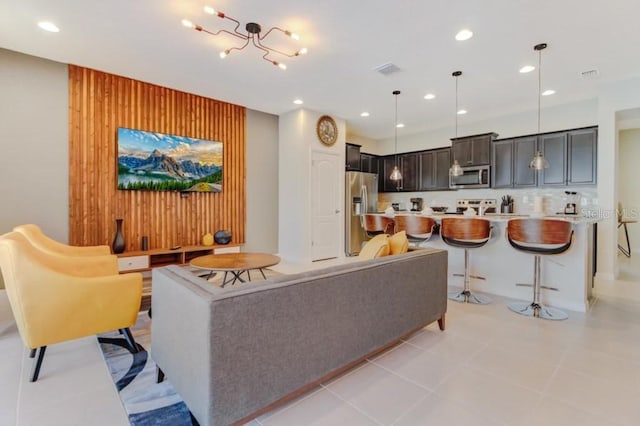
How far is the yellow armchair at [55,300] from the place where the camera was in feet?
6.03

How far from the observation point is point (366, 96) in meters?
4.84

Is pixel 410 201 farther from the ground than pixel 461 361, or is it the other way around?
pixel 410 201

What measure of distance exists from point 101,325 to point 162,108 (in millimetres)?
3523

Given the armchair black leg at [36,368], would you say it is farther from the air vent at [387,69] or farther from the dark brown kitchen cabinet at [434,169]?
the dark brown kitchen cabinet at [434,169]

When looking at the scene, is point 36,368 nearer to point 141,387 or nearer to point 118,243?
point 141,387

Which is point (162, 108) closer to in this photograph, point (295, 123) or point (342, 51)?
point (295, 123)

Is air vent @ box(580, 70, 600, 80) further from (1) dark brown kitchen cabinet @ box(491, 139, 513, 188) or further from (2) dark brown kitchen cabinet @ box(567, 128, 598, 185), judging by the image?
(1) dark brown kitchen cabinet @ box(491, 139, 513, 188)

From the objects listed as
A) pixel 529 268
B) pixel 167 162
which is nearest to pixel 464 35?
pixel 529 268

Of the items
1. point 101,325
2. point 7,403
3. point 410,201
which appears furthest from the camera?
point 410,201

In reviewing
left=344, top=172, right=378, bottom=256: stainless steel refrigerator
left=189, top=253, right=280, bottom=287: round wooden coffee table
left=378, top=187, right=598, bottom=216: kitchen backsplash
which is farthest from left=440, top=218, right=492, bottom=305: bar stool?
left=344, top=172, right=378, bottom=256: stainless steel refrigerator

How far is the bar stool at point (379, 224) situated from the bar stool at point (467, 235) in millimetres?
819

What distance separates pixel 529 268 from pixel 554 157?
8.93 ft

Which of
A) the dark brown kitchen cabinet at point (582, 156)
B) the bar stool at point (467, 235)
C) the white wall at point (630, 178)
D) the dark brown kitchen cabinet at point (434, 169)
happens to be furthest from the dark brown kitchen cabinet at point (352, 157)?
the white wall at point (630, 178)

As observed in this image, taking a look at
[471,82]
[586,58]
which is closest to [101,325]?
[471,82]
